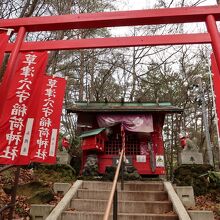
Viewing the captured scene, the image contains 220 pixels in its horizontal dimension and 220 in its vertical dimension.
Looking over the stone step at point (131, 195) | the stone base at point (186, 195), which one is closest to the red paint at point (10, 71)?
the stone step at point (131, 195)

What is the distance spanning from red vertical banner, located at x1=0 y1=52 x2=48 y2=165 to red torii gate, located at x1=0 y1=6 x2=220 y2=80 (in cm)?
61

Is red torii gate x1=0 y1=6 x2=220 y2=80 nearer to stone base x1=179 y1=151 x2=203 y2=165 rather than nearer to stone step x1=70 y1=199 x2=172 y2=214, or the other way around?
stone step x1=70 y1=199 x2=172 y2=214

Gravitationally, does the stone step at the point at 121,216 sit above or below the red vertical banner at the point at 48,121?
below

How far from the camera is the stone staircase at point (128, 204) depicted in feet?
20.6

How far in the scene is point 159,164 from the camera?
12.0 m

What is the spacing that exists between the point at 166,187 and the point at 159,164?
3.72 meters

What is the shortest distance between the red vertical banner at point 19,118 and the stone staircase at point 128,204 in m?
2.48

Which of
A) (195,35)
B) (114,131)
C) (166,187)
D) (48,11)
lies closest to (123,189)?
(166,187)

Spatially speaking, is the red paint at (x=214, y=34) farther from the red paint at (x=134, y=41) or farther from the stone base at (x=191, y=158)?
the stone base at (x=191, y=158)

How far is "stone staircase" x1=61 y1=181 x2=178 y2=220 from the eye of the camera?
6293 millimetres

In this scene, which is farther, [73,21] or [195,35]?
[195,35]

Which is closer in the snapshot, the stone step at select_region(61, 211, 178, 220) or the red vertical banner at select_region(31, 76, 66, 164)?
the stone step at select_region(61, 211, 178, 220)

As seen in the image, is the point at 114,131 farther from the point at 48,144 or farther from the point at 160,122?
→ the point at 48,144

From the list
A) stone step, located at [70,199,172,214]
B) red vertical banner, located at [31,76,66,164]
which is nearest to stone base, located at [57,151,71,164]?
stone step, located at [70,199,172,214]
